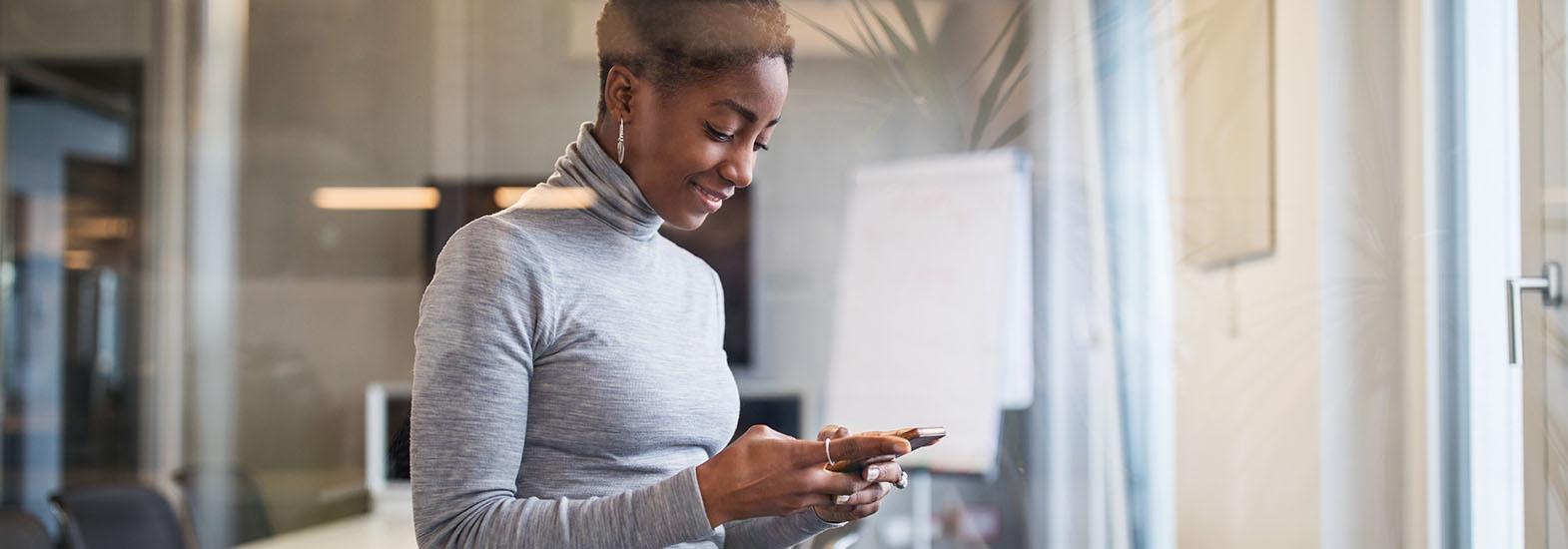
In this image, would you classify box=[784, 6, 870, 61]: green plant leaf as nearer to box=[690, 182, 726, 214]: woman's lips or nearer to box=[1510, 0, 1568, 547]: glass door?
box=[690, 182, 726, 214]: woman's lips

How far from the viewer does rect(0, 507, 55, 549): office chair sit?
1884 millimetres

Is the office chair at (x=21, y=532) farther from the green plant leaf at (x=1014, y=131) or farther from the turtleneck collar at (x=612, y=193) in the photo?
the green plant leaf at (x=1014, y=131)

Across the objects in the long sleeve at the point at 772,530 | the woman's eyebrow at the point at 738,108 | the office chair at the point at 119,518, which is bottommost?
the office chair at the point at 119,518

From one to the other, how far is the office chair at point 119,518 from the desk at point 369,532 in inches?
17.3

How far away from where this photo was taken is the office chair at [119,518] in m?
2.14

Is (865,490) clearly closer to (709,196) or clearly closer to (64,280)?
(709,196)

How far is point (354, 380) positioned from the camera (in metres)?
2.08

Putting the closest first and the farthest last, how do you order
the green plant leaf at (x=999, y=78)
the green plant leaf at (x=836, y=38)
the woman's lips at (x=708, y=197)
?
the woman's lips at (x=708, y=197) → the green plant leaf at (x=836, y=38) → the green plant leaf at (x=999, y=78)

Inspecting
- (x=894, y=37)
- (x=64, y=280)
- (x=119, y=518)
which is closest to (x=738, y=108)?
(x=894, y=37)

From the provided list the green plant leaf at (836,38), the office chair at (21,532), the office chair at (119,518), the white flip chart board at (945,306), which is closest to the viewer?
the green plant leaf at (836,38)

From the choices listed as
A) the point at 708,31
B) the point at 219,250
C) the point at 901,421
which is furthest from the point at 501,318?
the point at 219,250

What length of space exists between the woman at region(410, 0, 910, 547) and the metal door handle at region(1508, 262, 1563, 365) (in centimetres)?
71

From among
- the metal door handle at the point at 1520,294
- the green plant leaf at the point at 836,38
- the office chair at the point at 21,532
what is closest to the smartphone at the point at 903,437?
the green plant leaf at the point at 836,38

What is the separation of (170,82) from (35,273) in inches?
23.6
